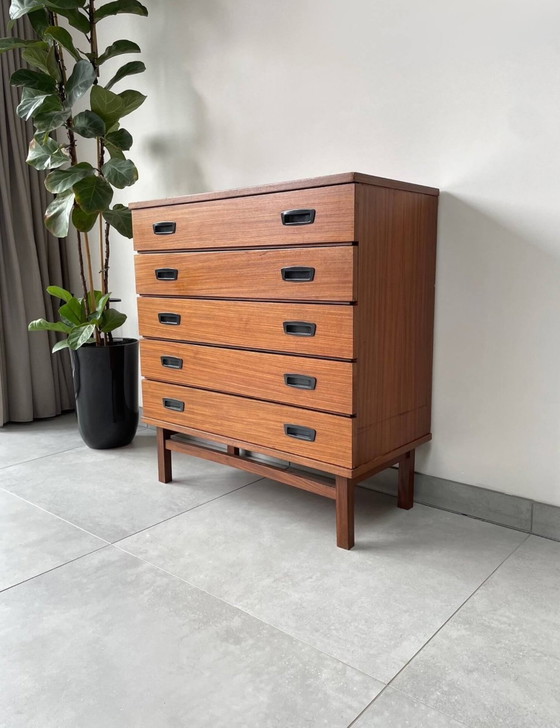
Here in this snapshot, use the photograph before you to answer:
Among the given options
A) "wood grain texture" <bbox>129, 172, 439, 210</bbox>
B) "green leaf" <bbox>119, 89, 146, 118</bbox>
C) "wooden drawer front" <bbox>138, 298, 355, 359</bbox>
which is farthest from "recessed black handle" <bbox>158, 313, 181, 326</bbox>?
"green leaf" <bbox>119, 89, 146, 118</bbox>

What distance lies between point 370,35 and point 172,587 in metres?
1.80

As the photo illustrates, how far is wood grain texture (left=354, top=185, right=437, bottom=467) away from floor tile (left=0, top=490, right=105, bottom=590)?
88 cm

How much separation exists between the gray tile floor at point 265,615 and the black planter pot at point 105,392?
21.5 inches

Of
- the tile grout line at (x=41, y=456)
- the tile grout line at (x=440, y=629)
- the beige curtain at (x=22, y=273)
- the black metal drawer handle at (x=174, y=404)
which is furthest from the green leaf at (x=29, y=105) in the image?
the tile grout line at (x=440, y=629)

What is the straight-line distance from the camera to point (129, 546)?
183 centimetres

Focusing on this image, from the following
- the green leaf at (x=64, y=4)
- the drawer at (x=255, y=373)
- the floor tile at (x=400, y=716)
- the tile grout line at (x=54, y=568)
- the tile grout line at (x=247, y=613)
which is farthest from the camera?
the green leaf at (x=64, y=4)

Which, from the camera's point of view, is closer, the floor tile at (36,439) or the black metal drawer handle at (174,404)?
the black metal drawer handle at (174,404)

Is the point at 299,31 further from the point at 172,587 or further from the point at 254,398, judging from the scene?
the point at 172,587

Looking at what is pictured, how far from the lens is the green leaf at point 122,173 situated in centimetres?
255

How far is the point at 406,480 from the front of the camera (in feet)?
6.73

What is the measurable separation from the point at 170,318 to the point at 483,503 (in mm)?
1218

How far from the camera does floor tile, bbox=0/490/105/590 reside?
5.60 feet

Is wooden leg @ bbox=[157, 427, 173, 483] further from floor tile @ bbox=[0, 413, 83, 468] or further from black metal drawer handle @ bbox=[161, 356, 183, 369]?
floor tile @ bbox=[0, 413, 83, 468]

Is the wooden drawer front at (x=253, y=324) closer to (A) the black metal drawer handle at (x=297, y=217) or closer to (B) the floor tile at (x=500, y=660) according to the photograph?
(A) the black metal drawer handle at (x=297, y=217)
